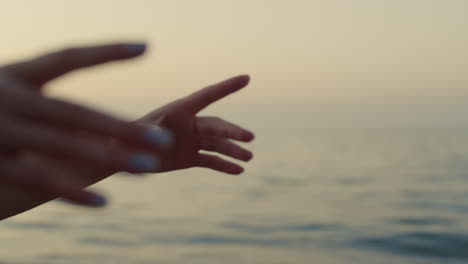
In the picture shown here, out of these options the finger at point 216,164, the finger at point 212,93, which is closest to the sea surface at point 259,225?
the finger at point 216,164

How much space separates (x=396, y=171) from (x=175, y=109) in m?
19.6

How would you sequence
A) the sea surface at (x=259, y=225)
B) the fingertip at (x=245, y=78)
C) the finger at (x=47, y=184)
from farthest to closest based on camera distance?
the sea surface at (x=259, y=225) → the fingertip at (x=245, y=78) → the finger at (x=47, y=184)

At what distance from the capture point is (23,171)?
1.22m

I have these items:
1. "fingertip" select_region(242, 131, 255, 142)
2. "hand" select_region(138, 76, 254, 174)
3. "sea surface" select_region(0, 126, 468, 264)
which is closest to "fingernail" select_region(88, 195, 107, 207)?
"hand" select_region(138, 76, 254, 174)

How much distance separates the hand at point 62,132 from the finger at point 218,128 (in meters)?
1.12

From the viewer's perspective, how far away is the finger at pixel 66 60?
1.25m

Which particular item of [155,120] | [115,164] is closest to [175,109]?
[155,120]

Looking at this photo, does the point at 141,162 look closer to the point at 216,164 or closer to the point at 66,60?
the point at 66,60

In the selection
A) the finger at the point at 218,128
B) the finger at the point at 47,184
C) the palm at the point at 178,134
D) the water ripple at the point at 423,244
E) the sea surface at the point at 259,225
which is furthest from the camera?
the water ripple at the point at 423,244

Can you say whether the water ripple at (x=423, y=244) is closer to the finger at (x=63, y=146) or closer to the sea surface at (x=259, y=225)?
the sea surface at (x=259, y=225)

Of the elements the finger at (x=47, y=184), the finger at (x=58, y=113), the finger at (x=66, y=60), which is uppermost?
the finger at (x=66, y=60)

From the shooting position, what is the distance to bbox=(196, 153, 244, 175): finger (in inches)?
96.7

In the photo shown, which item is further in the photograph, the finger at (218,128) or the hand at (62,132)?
the finger at (218,128)

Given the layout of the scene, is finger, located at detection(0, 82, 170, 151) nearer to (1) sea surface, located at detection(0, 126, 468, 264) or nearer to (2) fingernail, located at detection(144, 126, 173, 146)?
(2) fingernail, located at detection(144, 126, 173, 146)
